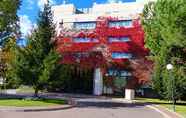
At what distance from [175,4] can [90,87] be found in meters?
37.9

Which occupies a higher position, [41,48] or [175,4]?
[175,4]

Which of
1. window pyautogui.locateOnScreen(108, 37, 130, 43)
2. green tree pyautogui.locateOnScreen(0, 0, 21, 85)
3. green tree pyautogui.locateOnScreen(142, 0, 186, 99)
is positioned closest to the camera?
green tree pyautogui.locateOnScreen(142, 0, 186, 99)

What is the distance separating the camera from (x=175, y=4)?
4319 cm

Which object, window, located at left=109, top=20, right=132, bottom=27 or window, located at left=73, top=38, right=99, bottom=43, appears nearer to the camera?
window, located at left=109, top=20, right=132, bottom=27

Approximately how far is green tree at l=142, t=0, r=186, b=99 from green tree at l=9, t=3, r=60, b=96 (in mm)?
10875

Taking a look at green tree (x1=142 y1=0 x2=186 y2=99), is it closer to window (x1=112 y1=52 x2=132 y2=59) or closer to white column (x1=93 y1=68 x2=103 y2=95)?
window (x1=112 y1=52 x2=132 y2=59)

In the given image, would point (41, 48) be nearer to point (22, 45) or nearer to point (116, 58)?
point (22, 45)

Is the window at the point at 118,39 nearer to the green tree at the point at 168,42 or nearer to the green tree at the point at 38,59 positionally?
the green tree at the point at 168,42

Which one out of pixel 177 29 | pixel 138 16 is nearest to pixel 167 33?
pixel 177 29

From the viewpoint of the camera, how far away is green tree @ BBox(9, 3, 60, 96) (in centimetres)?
4050

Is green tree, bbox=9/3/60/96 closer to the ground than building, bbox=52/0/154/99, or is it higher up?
closer to the ground

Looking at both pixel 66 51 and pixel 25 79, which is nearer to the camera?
pixel 25 79

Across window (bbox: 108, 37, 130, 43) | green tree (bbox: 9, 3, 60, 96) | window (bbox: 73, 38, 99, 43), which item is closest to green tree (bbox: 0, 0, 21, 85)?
green tree (bbox: 9, 3, 60, 96)

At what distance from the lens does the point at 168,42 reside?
43.2 metres
